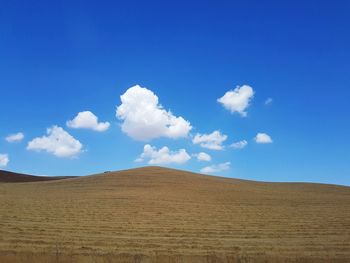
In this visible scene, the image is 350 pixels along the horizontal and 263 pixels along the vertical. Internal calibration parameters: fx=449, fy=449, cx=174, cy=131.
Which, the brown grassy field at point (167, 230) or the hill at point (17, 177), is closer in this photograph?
the brown grassy field at point (167, 230)

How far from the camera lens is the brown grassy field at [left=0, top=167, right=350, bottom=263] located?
58.2 feet

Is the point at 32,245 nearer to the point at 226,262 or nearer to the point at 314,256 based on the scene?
the point at 226,262

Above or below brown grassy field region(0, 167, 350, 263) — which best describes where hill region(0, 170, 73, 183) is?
above

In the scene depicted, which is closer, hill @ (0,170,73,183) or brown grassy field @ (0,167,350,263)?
brown grassy field @ (0,167,350,263)

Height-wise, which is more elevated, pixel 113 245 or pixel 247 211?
pixel 247 211

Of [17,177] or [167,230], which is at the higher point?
[17,177]

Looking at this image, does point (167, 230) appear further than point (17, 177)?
Result: No

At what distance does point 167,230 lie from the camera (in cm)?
2636

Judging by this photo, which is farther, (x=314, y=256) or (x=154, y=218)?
(x=154, y=218)

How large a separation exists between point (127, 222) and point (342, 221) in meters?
15.3

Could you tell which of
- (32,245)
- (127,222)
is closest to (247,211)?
(127,222)

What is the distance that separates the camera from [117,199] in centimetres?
4522

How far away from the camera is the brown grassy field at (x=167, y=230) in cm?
1773

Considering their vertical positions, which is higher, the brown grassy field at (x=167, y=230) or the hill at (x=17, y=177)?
the hill at (x=17, y=177)
